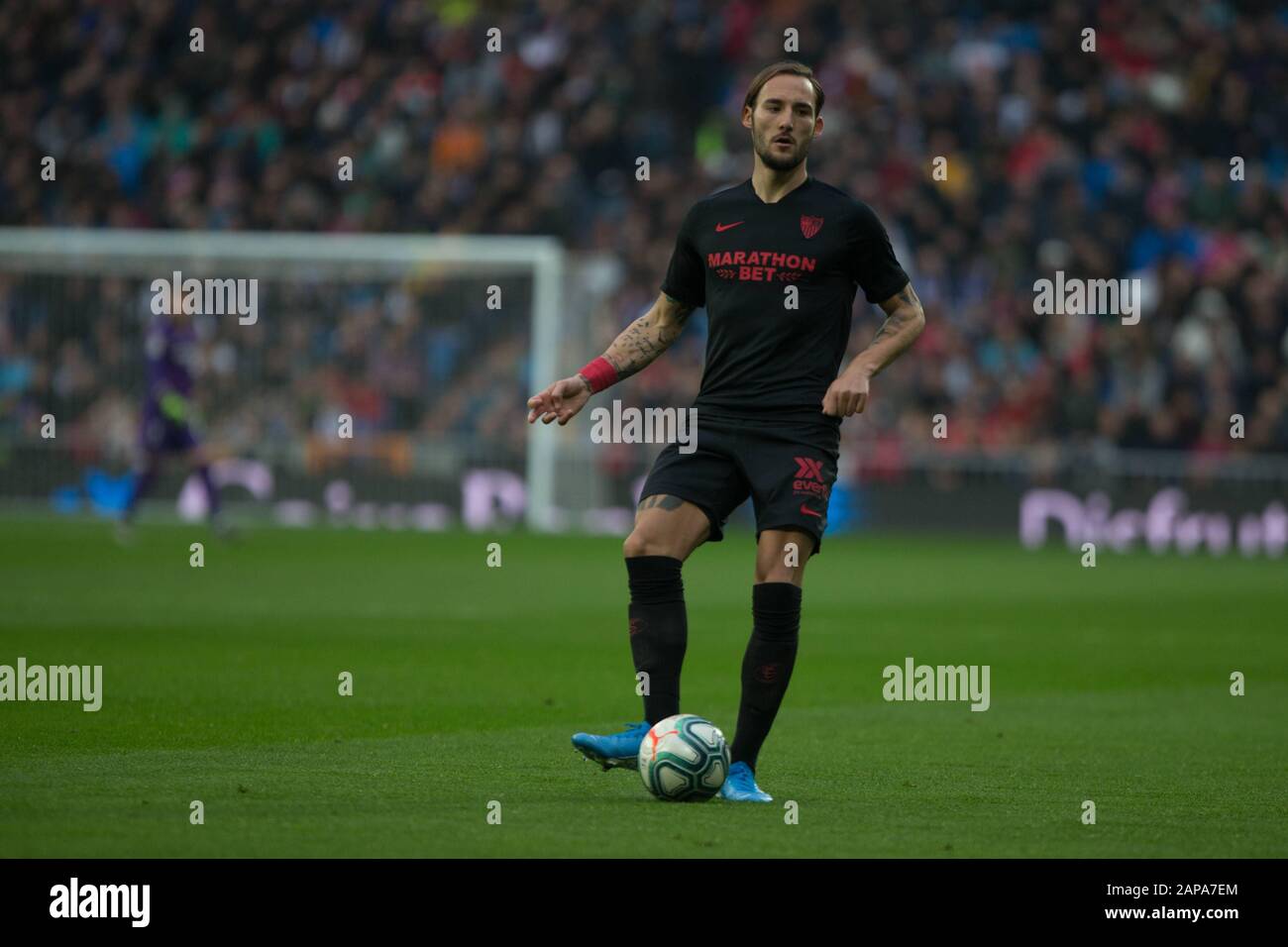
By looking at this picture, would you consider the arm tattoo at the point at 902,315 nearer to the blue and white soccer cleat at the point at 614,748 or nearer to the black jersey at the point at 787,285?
the black jersey at the point at 787,285

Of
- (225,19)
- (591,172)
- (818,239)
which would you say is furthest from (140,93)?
(818,239)

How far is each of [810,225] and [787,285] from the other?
0.74 ft

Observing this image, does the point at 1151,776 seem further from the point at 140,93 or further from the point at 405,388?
the point at 140,93

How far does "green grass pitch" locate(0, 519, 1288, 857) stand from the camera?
20.8 feet

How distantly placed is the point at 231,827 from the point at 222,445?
21400 mm

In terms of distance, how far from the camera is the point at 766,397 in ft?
24.3

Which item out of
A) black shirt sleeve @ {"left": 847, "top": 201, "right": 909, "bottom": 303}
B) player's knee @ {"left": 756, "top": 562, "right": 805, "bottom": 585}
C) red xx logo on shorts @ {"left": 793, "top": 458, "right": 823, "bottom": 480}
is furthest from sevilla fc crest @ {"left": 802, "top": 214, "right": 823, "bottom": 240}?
player's knee @ {"left": 756, "top": 562, "right": 805, "bottom": 585}

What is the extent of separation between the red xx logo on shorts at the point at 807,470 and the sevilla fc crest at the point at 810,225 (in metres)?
0.78

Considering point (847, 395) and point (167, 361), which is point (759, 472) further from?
point (167, 361)

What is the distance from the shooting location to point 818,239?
7359 mm

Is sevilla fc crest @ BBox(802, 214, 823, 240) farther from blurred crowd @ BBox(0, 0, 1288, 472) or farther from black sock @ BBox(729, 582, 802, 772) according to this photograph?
blurred crowd @ BBox(0, 0, 1288, 472)

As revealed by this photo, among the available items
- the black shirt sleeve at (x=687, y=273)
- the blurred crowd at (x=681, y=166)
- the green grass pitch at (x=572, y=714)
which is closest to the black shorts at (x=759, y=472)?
the black shirt sleeve at (x=687, y=273)

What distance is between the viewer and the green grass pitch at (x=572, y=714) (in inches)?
250

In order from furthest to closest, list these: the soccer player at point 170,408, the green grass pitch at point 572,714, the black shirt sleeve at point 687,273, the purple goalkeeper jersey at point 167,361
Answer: the purple goalkeeper jersey at point 167,361, the soccer player at point 170,408, the black shirt sleeve at point 687,273, the green grass pitch at point 572,714
